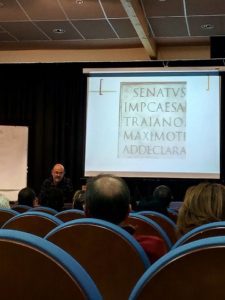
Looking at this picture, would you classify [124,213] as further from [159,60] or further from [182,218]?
[159,60]

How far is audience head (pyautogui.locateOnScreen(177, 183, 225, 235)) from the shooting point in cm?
208

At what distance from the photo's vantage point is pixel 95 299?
782mm

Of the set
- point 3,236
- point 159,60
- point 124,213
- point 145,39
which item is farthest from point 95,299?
point 159,60

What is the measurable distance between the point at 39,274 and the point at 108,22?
6.97 meters

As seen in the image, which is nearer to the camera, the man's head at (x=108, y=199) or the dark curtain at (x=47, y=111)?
the man's head at (x=108, y=199)

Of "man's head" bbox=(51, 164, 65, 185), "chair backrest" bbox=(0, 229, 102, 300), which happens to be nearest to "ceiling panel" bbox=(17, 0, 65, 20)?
"man's head" bbox=(51, 164, 65, 185)

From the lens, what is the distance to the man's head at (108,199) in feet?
5.52

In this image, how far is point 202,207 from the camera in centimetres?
211

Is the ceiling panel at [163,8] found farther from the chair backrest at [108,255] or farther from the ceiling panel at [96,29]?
the chair backrest at [108,255]

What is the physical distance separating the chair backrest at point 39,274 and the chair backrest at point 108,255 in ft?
1.72

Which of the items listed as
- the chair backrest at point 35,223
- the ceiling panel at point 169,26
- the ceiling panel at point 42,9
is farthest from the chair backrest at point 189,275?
the ceiling panel at point 169,26

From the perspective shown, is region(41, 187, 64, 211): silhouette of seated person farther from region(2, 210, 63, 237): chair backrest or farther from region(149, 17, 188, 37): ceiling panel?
region(149, 17, 188, 37): ceiling panel

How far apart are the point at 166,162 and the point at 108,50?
2763mm

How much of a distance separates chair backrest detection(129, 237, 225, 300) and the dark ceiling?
5834mm
